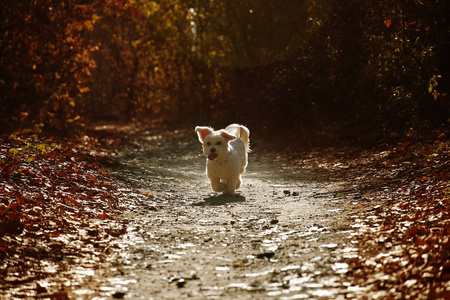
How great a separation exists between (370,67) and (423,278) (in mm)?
10820

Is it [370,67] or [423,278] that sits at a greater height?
[370,67]

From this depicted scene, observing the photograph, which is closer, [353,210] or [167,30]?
[353,210]

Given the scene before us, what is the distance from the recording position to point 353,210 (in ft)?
24.1

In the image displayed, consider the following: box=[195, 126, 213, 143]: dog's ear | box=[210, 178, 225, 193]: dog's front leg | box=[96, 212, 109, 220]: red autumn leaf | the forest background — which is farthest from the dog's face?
the forest background

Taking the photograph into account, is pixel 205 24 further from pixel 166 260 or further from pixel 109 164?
pixel 166 260

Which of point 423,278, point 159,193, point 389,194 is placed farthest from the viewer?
point 159,193

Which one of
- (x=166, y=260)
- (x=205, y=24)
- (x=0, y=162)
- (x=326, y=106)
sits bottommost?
(x=166, y=260)

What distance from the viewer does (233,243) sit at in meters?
6.08

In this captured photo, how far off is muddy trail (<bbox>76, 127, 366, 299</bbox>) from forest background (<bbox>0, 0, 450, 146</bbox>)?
10.1ft

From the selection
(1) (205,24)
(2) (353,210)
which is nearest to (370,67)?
(2) (353,210)

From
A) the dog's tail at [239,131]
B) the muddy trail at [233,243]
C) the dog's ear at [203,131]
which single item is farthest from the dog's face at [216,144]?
the dog's tail at [239,131]

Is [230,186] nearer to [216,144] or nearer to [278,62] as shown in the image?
[216,144]

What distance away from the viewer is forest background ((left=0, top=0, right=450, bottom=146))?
11711 mm

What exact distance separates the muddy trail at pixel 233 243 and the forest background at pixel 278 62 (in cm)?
308
